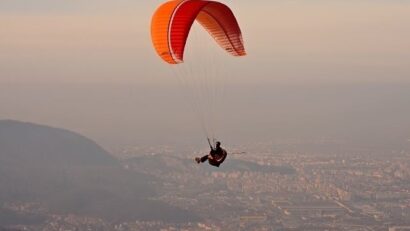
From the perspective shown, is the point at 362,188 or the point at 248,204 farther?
the point at 362,188

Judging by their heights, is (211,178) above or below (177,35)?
above

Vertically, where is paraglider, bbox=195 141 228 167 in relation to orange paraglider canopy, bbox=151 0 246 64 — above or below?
below

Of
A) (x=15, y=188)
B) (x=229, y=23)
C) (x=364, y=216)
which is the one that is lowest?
(x=229, y=23)

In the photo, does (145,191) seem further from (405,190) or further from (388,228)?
(388,228)

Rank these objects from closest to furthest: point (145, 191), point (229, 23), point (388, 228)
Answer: point (229, 23)
point (388, 228)
point (145, 191)

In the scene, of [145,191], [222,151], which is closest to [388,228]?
[145,191]

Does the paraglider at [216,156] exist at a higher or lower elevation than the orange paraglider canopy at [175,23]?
lower

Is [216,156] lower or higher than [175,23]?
lower

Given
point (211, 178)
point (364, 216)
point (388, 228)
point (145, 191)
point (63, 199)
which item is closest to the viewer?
point (388, 228)

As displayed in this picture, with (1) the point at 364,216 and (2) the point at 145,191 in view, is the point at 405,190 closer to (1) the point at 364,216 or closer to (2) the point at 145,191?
(1) the point at 364,216

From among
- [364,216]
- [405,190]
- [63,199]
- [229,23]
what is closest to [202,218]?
[364,216]
